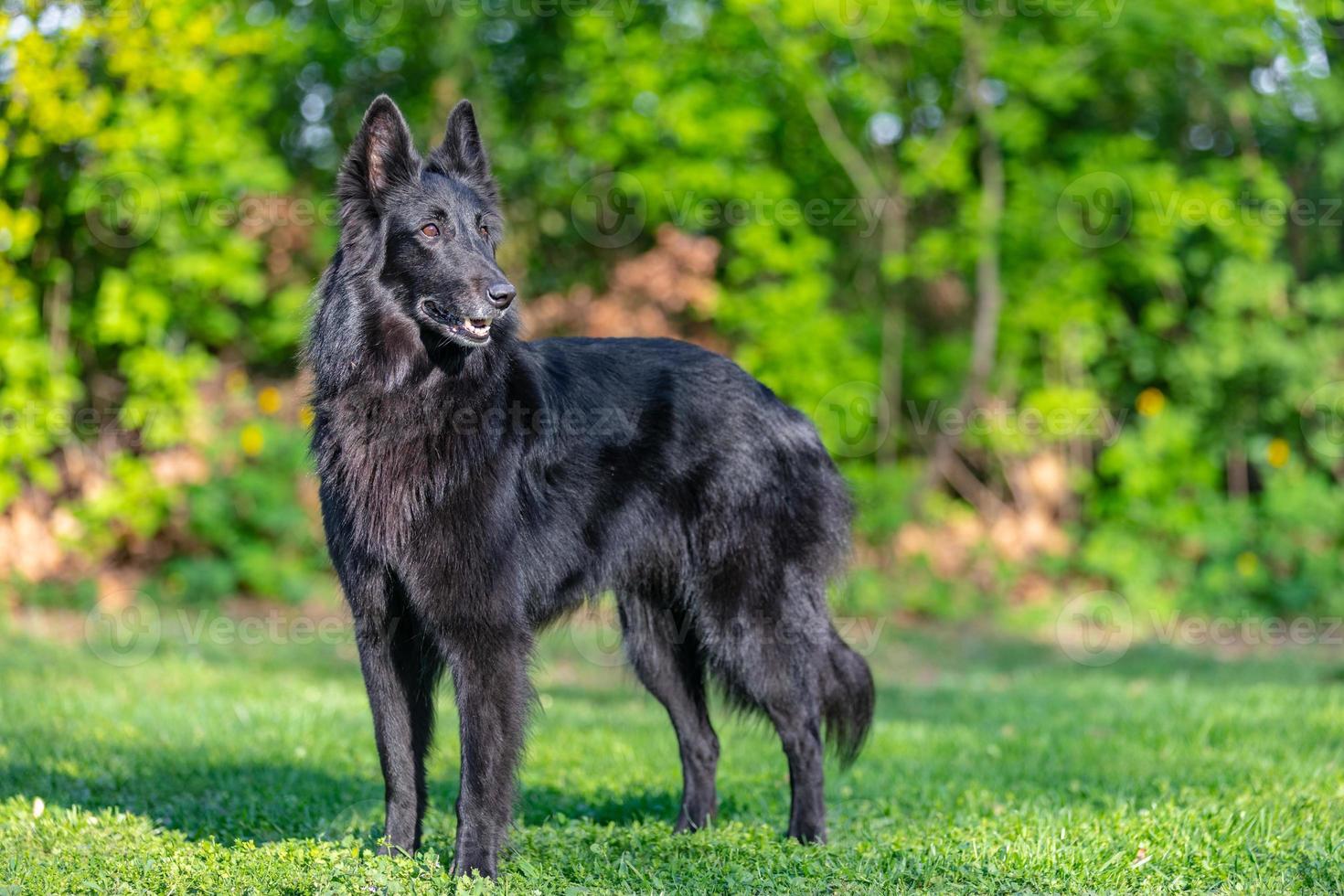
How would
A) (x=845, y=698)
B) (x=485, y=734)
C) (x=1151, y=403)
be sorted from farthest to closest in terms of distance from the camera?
(x=1151, y=403) < (x=845, y=698) < (x=485, y=734)

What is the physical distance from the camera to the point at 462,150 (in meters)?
4.30

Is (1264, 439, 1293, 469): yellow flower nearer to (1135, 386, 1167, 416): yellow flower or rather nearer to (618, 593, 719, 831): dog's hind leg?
(1135, 386, 1167, 416): yellow flower

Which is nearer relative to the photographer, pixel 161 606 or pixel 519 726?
pixel 519 726

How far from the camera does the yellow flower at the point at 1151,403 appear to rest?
11.3m

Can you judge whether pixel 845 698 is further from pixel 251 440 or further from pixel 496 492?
pixel 251 440

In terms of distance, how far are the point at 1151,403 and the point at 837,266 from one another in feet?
10.2

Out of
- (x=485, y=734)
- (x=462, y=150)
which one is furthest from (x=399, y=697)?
(x=462, y=150)

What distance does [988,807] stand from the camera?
4.79 m

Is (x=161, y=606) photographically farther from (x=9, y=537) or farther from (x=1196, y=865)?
(x=1196, y=865)

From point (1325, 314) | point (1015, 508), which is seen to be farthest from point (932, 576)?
point (1325, 314)

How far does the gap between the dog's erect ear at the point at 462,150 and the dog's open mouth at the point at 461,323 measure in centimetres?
57

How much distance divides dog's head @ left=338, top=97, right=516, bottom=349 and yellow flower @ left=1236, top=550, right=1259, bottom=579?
860 cm

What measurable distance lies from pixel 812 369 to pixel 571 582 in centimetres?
668

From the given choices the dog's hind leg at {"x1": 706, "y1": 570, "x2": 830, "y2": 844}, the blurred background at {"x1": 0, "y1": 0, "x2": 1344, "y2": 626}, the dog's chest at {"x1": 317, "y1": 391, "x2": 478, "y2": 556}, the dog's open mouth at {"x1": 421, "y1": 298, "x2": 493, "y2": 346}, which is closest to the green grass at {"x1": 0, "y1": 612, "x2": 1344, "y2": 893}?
the dog's hind leg at {"x1": 706, "y1": 570, "x2": 830, "y2": 844}
